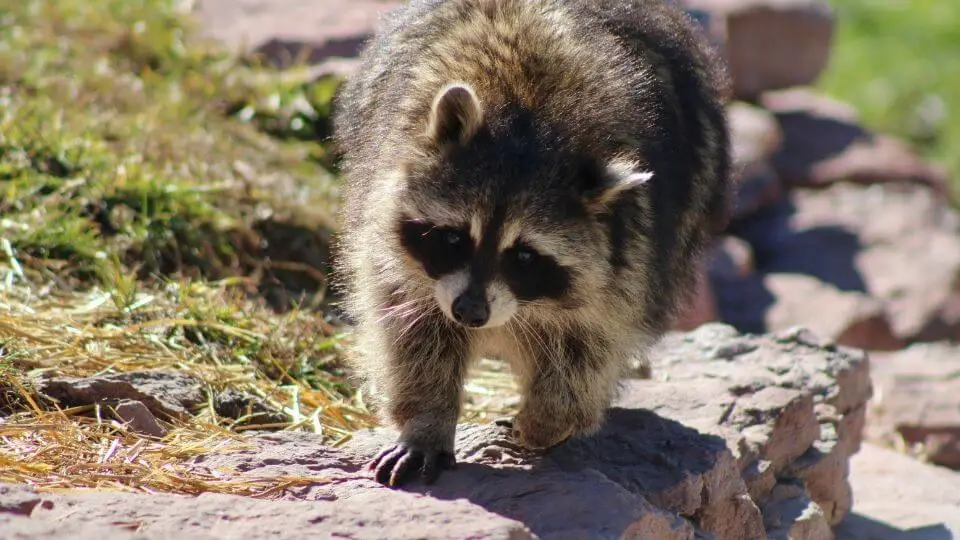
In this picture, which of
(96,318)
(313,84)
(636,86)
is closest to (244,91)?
(313,84)

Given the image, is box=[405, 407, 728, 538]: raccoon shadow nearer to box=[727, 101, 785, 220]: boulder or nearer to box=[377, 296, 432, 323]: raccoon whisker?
box=[377, 296, 432, 323]: raccoon whisker

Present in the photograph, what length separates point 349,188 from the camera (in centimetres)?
425

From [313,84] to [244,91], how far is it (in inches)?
15.4

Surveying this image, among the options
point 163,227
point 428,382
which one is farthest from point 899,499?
point 163,227

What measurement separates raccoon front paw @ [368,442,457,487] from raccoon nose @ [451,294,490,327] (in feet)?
1.37

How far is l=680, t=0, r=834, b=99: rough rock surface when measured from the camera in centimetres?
994

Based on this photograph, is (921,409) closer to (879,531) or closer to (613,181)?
(879,531)

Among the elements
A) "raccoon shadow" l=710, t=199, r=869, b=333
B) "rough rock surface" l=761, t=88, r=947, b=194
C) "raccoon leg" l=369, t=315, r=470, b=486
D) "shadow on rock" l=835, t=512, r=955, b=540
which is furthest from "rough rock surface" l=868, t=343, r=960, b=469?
"rough rock surface" l=761, t=88, r=947, b=194

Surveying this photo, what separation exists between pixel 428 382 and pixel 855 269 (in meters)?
5.75

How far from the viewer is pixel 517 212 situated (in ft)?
10.9

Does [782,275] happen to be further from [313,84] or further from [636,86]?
[636,86]

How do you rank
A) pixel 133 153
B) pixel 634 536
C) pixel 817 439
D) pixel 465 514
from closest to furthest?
pixel 465 514
pixel 634 536
pixel 817 439
pixel 133 153

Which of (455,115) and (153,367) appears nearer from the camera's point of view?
(455,115)

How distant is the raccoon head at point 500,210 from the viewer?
3.33 metres
